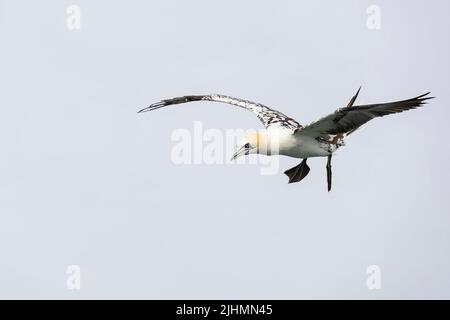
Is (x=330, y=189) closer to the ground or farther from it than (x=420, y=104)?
closer to the ground

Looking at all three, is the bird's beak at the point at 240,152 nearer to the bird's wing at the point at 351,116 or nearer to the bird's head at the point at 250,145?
the bird's head at the point at 250,145

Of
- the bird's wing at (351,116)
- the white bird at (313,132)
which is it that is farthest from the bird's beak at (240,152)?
the bird's wing at (351,116)

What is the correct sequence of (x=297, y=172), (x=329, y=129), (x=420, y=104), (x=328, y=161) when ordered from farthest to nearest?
1. (x=297, y=172)
2. (x=328, y=161)
3. (x=329, y=129)
4. (x=420, y=104)

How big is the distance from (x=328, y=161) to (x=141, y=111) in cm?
627

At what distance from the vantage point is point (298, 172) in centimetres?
3797

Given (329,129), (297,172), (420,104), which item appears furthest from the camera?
(297,172)

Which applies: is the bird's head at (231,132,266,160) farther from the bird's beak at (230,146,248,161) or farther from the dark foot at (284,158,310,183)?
the dark foot at (284,158,310,183)

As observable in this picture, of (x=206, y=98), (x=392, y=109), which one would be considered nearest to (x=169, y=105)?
(x=206, y=98)

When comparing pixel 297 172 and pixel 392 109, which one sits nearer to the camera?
pixel 392 109

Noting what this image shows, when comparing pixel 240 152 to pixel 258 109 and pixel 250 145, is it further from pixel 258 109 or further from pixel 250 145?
pixel 258 109

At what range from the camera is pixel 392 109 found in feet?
102

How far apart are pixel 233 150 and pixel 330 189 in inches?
139

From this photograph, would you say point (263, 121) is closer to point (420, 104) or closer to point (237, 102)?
point (237, 102)

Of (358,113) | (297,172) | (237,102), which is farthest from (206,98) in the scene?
(358,113)
